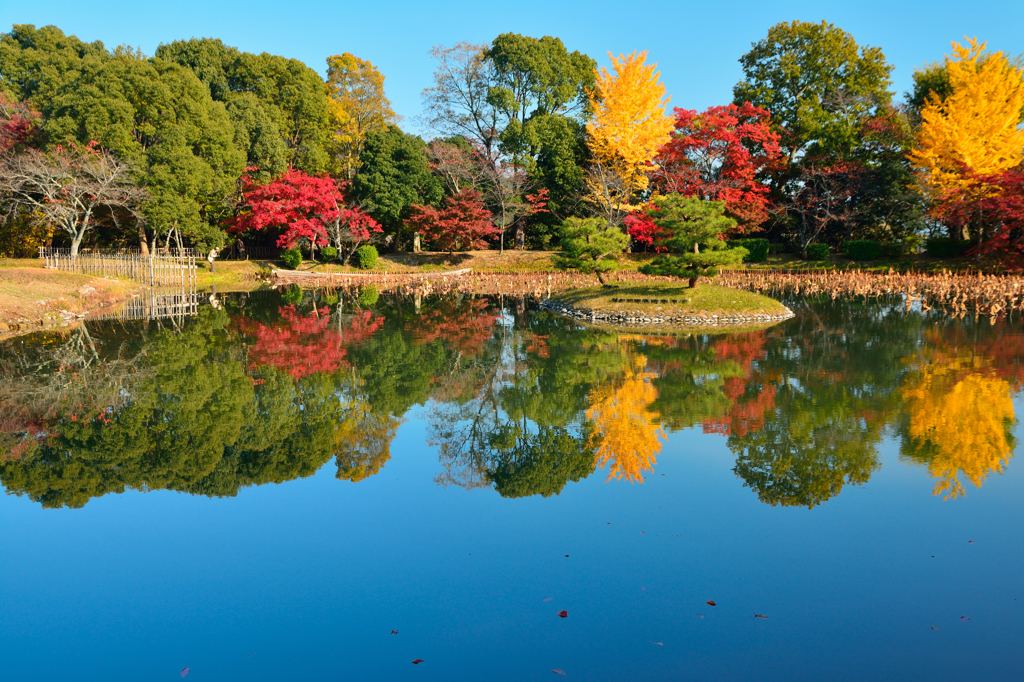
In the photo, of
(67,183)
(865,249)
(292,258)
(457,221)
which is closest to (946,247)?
(865,249)

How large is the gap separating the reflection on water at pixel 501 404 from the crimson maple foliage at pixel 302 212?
18.5 m

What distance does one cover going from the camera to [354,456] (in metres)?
7.38

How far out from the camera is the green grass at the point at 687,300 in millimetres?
17500

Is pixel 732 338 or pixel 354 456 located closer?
pixel 354 456

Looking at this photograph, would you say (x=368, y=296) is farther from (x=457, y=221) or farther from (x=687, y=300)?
(x=687, y=300)

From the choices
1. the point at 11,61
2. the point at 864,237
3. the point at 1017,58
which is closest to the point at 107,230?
the point at 11,61

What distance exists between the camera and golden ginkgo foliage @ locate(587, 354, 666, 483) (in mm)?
7035

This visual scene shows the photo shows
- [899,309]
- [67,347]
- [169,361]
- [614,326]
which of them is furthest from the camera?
[899,309]

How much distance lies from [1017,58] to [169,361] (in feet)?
124

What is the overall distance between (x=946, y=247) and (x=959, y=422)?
27.3 metres

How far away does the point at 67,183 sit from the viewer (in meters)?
26.9

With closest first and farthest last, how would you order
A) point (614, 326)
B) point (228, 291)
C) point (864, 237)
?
point (614, 326) < point (228, 291) < point (864, 237)

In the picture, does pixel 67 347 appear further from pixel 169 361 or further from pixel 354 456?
pixel 354 456

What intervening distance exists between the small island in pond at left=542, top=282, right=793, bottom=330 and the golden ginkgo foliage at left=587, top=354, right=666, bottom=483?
6.50 meters
